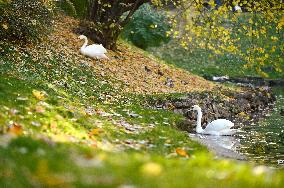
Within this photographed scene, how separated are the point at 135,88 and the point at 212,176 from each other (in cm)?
1511

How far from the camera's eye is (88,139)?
10.7 metres

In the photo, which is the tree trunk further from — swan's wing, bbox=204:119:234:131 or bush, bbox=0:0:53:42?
swan's wing, bbox=204:119:234:131

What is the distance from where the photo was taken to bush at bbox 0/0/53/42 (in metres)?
18.6

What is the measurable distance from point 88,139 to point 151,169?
4.49 meters

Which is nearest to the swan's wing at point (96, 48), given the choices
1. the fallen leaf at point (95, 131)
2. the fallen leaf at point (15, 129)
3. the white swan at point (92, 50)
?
the white swan at point (92, 50)

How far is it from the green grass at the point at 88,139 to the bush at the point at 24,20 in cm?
115

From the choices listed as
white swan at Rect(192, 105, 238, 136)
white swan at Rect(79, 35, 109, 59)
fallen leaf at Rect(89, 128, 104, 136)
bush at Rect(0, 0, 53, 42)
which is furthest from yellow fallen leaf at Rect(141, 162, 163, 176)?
white swan at Rect(79, 35, 109, 59)

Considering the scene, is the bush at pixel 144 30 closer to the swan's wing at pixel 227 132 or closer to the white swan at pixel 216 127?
the swan's wing at pixel 227 132

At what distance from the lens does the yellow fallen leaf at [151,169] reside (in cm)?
627

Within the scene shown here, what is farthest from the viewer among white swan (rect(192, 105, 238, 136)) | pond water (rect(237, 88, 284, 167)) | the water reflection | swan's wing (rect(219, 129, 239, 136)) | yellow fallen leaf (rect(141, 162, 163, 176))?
swan's wing (rect(219, 129, 239, 136))

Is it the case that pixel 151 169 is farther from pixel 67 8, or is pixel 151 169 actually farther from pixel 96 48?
pixel 67 8

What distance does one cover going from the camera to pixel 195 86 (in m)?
27.6

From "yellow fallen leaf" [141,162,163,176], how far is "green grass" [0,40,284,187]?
1 centimetres

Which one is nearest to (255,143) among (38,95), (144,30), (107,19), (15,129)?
(38,95)
